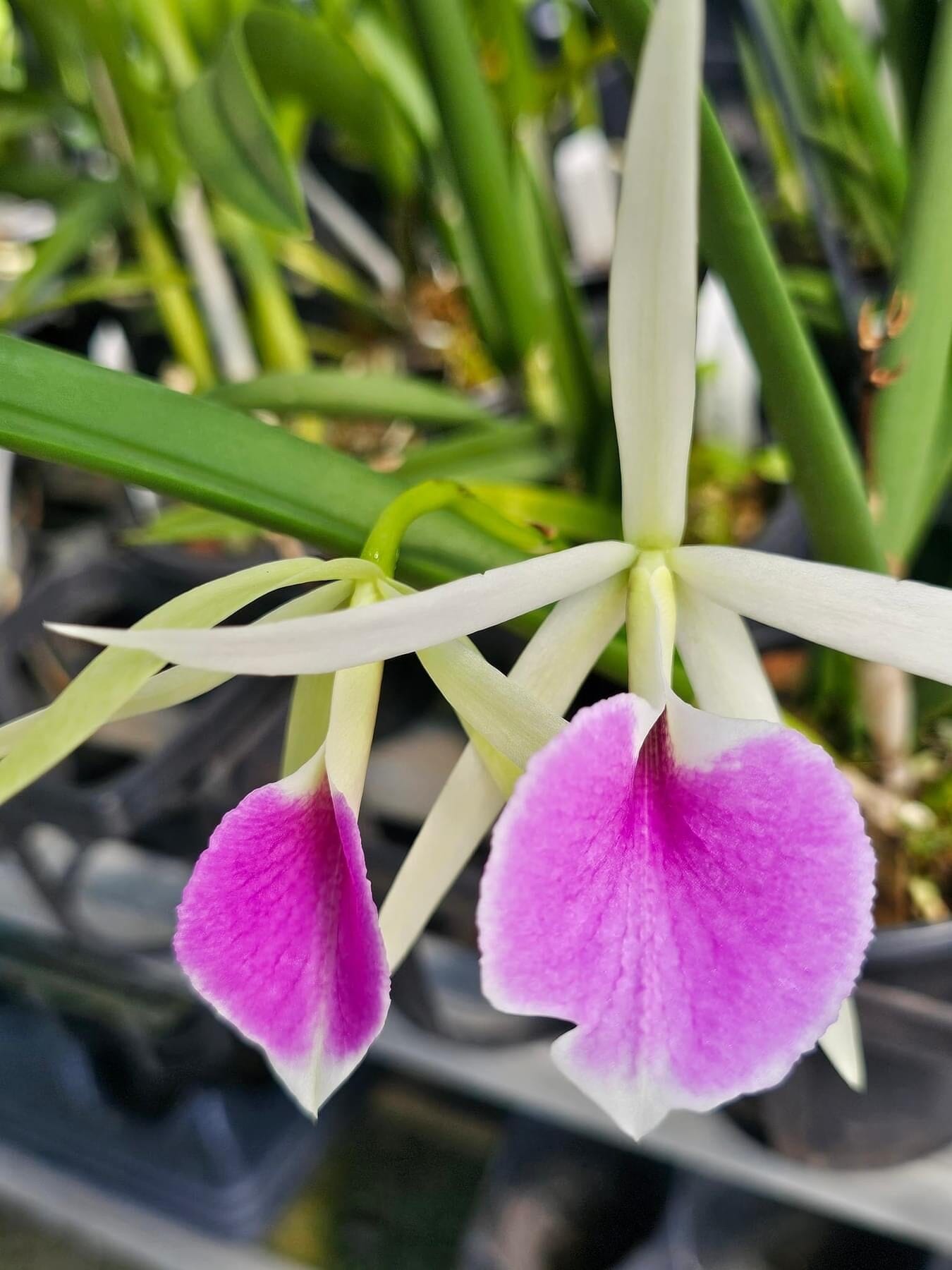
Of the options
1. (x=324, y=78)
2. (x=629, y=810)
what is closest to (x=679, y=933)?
(x=629, y=810)

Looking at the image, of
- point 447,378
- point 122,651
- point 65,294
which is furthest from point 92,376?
point 447,378

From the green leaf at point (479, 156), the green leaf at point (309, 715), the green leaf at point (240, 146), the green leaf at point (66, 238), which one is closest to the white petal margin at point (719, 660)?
the green leaf at point (309, 715)

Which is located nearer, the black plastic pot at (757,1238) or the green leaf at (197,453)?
the green leaf at (197,453)

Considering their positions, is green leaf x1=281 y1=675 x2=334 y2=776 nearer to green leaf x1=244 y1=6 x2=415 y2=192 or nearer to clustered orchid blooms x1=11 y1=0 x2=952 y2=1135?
clustered orchid blooms x1=11 y1=0 x2=952 y2=1135

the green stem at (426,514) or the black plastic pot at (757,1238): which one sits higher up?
the green stem at (426,514)

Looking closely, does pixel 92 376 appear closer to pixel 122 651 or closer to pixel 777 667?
pixel 122 651

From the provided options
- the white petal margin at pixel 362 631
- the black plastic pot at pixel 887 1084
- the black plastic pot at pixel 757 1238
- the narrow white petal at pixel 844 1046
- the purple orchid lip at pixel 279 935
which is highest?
the white petal margin at pixel 362 631

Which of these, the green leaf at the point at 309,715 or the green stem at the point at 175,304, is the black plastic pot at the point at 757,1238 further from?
the green stem at the point at 175,304
